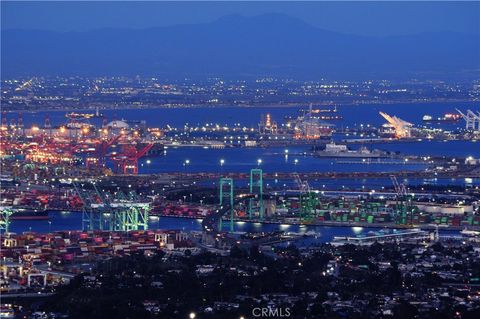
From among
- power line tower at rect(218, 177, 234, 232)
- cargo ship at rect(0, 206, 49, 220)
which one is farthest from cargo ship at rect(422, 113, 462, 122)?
cargo ship at rect(0, 206, 49, 220)

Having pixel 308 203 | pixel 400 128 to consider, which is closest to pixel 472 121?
pixel 400 128

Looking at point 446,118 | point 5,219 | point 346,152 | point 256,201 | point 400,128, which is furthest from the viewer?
point 446,118

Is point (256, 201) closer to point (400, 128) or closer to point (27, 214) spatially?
point (27, 214)

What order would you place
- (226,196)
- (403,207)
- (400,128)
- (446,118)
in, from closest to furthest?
(403,207) < (226,196) < (400,128) < (446,118)

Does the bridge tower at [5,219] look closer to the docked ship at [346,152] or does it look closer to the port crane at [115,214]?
the port crane at [115,214]

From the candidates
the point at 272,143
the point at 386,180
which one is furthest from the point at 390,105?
the point at 386,180

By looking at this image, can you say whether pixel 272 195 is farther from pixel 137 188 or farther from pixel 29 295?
pixel 29 295

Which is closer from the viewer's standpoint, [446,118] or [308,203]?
[308,203]

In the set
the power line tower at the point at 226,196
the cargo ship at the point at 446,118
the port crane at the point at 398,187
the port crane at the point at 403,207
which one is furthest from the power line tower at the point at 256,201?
the cargo ship at the point at 446,118
